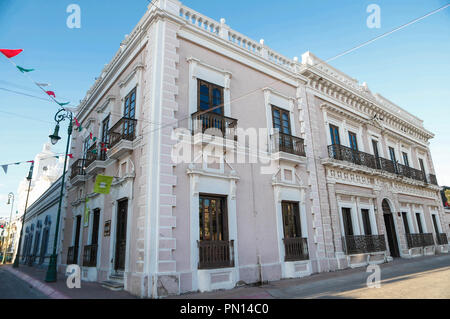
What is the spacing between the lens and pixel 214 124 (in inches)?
369

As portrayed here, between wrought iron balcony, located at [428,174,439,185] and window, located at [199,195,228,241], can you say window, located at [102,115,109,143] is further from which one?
wrought iron balcony, located at [428,174,439,185]

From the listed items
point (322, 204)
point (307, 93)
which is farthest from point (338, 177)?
point (307, 93)

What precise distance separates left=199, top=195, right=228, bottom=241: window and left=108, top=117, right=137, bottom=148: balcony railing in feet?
10.6

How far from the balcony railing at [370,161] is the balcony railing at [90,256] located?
10843 millimetres

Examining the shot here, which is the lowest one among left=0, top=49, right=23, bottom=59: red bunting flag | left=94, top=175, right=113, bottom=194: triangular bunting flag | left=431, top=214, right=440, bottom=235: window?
left=431, top=214, right=440, bottom=235: window

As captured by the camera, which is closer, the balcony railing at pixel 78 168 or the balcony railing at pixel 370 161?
the balcony railing at pixel 78 168

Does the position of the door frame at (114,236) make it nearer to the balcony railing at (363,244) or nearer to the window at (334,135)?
the balcony railing at (363,244)

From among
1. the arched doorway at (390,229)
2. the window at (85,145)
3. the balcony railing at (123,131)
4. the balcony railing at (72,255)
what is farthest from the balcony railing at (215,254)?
the arched doorway at (390,229)

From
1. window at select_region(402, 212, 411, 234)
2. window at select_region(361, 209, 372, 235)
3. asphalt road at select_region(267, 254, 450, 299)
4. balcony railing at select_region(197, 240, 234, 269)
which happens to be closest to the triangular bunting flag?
balcony railing at select_region(197, 240, 234, 269)

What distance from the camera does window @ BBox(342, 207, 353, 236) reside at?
12922 millimetres

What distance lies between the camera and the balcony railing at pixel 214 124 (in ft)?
29.4

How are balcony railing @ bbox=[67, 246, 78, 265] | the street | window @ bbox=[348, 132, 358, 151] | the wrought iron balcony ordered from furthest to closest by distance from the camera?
the wrought iron balcony < window @ bbox=[348, 132, 358, 151] < balcony railing @ bbox=[67, 246, 78, 265] < the street

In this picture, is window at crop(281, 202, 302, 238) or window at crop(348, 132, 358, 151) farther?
window at crop(348, 132, 358, 151)

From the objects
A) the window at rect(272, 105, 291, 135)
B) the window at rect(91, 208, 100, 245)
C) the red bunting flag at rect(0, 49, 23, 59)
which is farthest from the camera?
the window at rect(272, 105, 291, 135)
